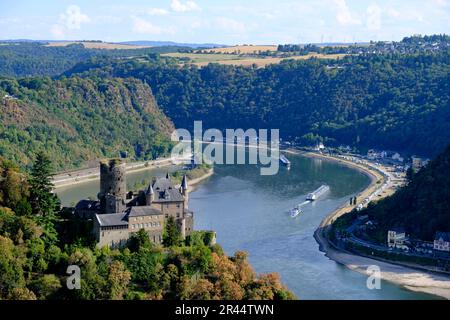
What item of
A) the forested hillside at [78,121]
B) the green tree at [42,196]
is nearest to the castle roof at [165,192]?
the green tree at [42,196]

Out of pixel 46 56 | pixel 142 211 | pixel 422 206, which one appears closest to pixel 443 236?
pixel 422 206

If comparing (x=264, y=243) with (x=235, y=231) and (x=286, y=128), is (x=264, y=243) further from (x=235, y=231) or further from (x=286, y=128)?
(x=286, y=128)

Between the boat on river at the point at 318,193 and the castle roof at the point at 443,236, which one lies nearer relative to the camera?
the castle roof at the point at 443,236

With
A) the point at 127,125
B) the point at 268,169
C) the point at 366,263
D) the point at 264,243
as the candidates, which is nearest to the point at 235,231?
the point at 264,243

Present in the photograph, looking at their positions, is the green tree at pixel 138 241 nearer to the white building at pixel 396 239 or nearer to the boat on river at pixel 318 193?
the white building at pixel 396 239

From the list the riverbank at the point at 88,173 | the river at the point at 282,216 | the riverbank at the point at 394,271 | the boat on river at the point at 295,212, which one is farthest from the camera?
the riverbank at the point at 88,173

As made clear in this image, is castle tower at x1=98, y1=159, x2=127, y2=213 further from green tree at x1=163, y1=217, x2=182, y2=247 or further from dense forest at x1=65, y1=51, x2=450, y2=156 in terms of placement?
dense forest at x1=65, y1=51, x2=450, y2=156

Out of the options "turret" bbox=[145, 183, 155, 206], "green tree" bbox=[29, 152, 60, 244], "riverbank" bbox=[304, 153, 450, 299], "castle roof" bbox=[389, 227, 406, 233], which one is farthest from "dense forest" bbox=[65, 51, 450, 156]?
"green tree" bbox=[29, 152, 60, 244]
